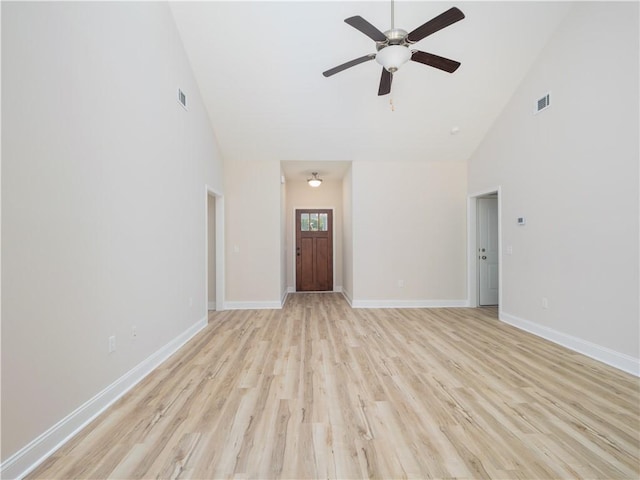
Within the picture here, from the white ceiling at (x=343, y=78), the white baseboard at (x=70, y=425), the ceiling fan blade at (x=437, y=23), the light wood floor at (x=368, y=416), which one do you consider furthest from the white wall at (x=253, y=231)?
the ceiling fan blade at (x=437, y=23)

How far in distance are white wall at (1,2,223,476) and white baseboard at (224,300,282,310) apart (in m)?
2.11

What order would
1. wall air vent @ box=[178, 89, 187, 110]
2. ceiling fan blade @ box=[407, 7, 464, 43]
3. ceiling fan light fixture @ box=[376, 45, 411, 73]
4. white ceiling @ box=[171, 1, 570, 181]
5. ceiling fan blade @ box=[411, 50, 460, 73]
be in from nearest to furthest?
ceiling fan blade @ box=[407, 7, 464, 43]
ceiling fan light fixture @ box=[376, 45, 411, 73]
ceiling fan blade @ box=[411, 50, 460, 73]
white ceiling @ box=[171, 1, 570, 181]
wall air vent @ box=[178, 89, 187, 110]

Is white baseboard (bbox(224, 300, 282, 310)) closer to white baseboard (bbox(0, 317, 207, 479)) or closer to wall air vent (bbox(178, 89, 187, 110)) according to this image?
white baseboard (bbox(0, 317, 207, 479))

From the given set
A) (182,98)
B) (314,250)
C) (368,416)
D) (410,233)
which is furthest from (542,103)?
(314,250)

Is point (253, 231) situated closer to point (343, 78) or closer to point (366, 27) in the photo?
point (343, 78)

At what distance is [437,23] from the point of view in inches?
89.2

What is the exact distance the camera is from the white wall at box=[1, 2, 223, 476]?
4.91 ft

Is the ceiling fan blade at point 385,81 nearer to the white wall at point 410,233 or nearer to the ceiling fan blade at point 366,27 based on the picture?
the ceiling fan blade at point 366,27

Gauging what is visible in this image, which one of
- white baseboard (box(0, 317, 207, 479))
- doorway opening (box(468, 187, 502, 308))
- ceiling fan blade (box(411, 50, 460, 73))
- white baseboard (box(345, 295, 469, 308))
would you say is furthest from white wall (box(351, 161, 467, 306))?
white baseboard (box(0, 317, 207, 479))

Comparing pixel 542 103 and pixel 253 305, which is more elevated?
pixel 542 103

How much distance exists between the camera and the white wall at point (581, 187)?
276cm

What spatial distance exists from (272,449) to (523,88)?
5.01 metres

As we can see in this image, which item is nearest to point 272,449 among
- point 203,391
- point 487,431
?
point 203,391

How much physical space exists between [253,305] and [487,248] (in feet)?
14.4
